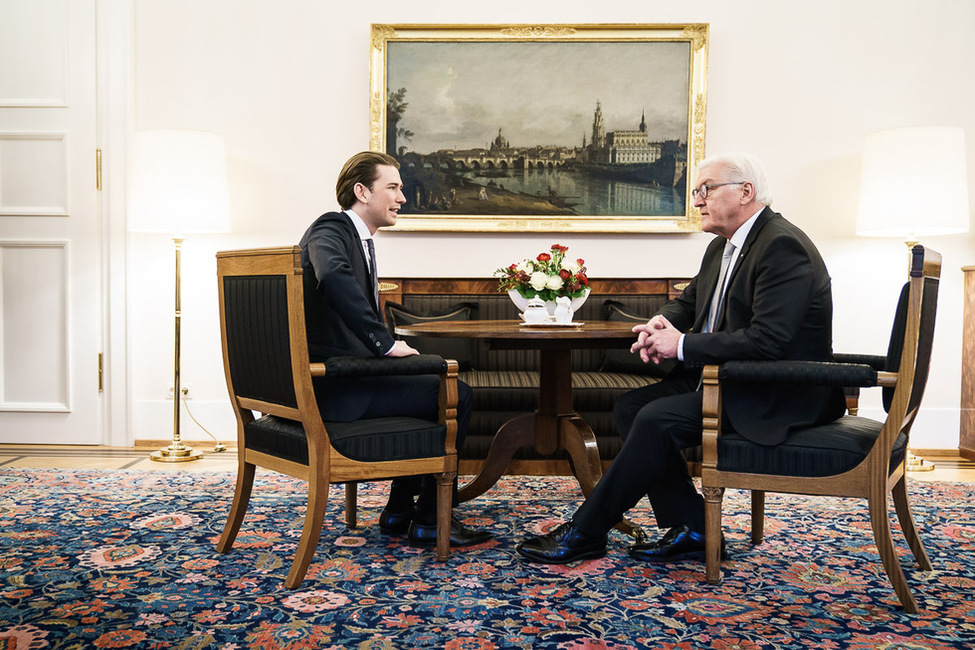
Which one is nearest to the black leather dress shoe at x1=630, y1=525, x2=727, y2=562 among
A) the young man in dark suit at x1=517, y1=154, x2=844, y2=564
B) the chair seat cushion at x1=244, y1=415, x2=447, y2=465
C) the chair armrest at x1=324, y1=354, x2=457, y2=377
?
the young man in dark suit at x1=517, y1=154, x2=844, y2=564

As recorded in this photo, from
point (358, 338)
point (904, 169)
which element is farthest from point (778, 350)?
point (904, 169)

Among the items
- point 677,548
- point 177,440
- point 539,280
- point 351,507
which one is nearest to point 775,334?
point 677,548

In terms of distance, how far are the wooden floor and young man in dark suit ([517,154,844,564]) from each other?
7.39ft

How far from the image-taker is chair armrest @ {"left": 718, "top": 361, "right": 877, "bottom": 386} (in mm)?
2361

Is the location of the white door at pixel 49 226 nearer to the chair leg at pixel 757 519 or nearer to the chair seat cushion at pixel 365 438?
the chair seat cushion at pixel 365 438

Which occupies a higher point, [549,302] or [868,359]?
[549,302]

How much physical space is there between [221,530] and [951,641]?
2.45m

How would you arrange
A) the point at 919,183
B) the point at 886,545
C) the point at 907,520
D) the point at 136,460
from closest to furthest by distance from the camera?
the point at 886,545 → the point at 907,520 → the point at 919,183 → the point at 136,460

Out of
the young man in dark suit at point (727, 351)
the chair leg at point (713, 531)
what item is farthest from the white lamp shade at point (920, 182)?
the chair leg at point (713, 531)

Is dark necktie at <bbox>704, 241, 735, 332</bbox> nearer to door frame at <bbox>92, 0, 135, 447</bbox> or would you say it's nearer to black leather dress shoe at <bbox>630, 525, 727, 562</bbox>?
black leather dress shoe at <bbox>630, 525, 727, 562</bbox>

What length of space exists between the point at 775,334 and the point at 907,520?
30.1 inches

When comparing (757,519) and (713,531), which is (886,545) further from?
(757,519)

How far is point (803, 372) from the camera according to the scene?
240cm

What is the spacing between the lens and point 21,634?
6.97 feet
